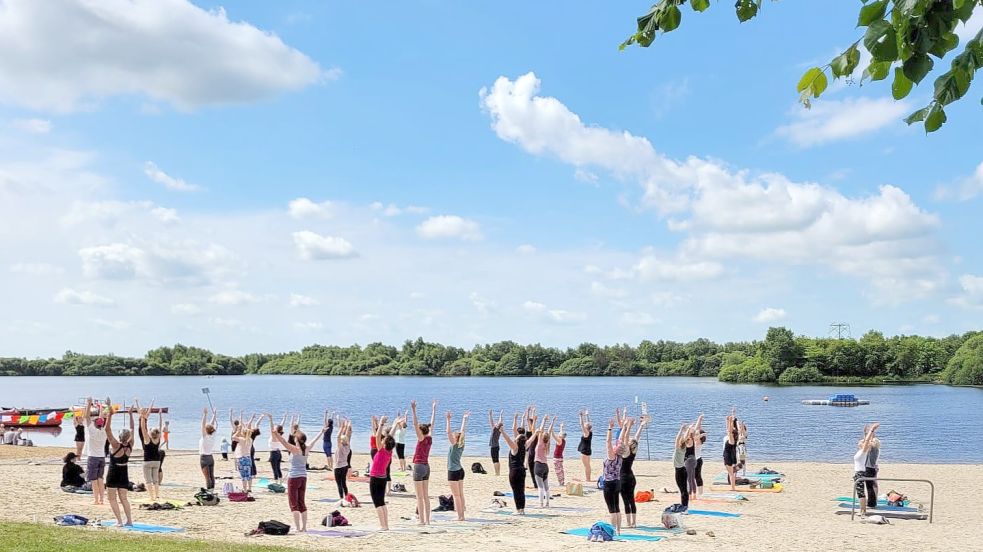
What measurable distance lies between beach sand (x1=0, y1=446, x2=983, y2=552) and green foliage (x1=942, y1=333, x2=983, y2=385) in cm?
11357

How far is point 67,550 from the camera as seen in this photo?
10.9 metres

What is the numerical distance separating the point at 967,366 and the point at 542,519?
5076 inches

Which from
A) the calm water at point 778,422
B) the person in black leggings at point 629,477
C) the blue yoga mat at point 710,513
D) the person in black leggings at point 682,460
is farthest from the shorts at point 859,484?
the calm water at point 778,422

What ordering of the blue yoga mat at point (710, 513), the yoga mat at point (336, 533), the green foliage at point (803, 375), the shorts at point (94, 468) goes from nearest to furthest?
the yoga mat at point (336, 533) → the shorts at point (94, 468) → the blue yoga mat at point (710, 513) → the green foliage at point (803, 375)

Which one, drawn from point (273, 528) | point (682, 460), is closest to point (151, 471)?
point (273, 528)

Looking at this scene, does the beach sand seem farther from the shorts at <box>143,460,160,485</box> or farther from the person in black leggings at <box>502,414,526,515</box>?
the shorts at <box>143,460,160,485</box>

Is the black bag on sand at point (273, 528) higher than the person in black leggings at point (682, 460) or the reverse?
the reverse

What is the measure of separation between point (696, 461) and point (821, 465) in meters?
13.3

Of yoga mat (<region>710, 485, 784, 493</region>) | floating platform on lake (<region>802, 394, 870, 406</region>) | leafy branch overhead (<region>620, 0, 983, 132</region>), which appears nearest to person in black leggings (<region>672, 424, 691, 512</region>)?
yoga mat (<region>710, 485, 784, 493</region>)

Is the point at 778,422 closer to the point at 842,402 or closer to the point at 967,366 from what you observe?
the point at 842,402

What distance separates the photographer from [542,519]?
55.3ft

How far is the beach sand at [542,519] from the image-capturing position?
46.5 feet

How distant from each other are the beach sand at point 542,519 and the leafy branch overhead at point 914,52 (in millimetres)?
11566

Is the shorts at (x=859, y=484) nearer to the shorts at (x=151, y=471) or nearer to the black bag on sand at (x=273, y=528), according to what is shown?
the black bag on sand at (x=273, y=528)
